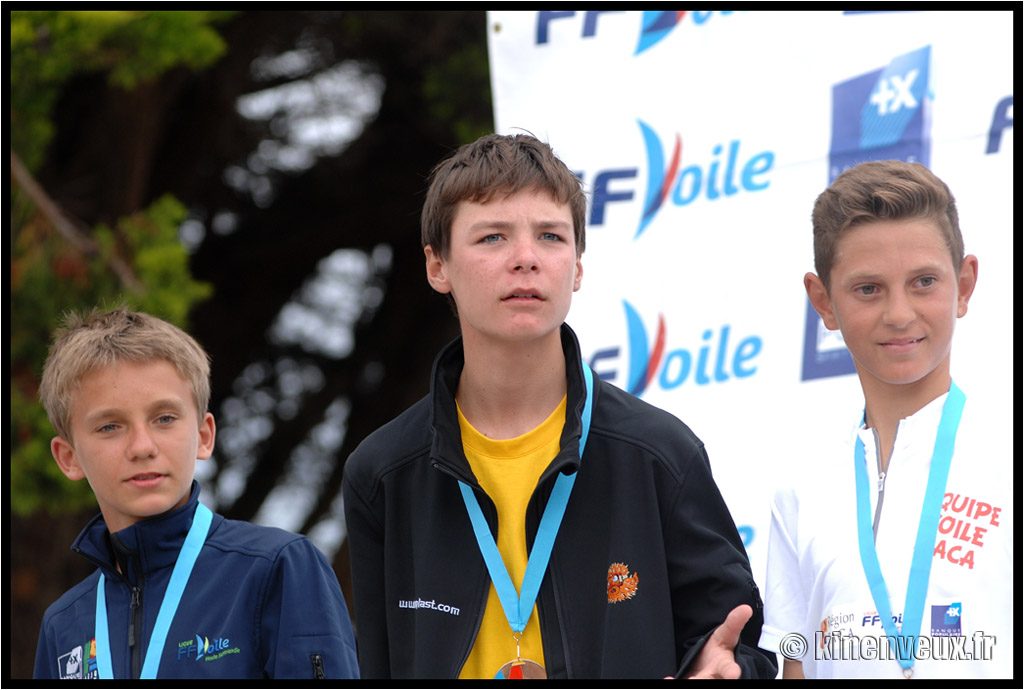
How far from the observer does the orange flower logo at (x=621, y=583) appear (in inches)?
101

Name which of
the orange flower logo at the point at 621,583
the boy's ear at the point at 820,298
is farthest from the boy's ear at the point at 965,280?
the orange flower logo at the point at 621,583

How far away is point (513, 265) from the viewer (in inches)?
104

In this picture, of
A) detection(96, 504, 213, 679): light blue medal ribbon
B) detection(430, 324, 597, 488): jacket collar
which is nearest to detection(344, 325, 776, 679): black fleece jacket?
detection(430, 324, 597, 488): jacket collar

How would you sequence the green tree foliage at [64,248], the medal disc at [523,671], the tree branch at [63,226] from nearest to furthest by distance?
the medal disc at [523,671] < the green tree foliage at [64,248] < the tree branch at [63,226]

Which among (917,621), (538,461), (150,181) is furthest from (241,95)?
(917,621)

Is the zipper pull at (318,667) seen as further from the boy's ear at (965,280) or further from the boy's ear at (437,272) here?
the boy's ear at (965,280)

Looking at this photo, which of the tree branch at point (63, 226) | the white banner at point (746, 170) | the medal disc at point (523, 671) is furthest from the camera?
the tree branch at point (63, 226)

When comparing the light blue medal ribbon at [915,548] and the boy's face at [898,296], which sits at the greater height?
the boy's face at [898,296]

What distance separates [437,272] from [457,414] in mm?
363

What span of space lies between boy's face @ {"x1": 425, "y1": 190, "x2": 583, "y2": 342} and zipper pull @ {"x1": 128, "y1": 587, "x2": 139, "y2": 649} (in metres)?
0.97

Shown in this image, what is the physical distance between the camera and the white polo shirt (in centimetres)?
263

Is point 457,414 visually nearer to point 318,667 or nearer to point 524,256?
point 524,256

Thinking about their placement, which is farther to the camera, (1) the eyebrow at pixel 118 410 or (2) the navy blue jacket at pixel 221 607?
(1) the eyebrow at pixel 118 410

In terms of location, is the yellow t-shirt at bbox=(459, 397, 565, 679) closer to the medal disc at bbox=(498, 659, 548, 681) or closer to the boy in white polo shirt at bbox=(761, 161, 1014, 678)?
the medal disc at bbox=(498, 659, 548, 681)
